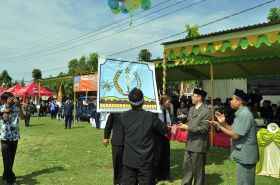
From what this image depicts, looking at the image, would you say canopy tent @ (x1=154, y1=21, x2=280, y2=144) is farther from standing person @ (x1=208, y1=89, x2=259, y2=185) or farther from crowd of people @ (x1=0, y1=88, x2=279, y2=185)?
standing person @ (x1=208, y1=89, x2=259, y2=185)

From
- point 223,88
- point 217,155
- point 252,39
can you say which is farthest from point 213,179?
point 223,88

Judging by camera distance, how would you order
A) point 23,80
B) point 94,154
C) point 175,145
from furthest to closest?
point 23,80 → point 175,145 → point 94,154

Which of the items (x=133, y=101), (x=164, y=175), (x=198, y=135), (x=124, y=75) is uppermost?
(x=124, y=75)

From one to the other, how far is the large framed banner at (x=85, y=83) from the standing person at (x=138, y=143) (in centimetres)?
1526

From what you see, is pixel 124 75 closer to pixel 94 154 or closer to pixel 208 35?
pixel 208 35

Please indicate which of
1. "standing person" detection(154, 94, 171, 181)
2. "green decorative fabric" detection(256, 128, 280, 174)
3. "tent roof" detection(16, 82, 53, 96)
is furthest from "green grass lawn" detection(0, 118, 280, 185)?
"tent roof" detection(16, 82, 53, 96)

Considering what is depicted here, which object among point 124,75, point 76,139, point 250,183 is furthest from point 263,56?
point 76,139

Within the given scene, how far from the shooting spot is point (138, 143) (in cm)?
446

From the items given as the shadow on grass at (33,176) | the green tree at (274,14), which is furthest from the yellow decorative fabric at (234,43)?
the green tree at (274,14)

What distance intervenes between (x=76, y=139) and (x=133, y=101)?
10666 millimetres

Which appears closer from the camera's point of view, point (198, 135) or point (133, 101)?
point (133, 101)

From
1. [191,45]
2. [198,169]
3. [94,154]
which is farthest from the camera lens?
[94,154]

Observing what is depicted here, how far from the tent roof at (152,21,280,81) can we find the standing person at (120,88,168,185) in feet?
12.2

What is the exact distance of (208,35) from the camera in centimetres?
794
